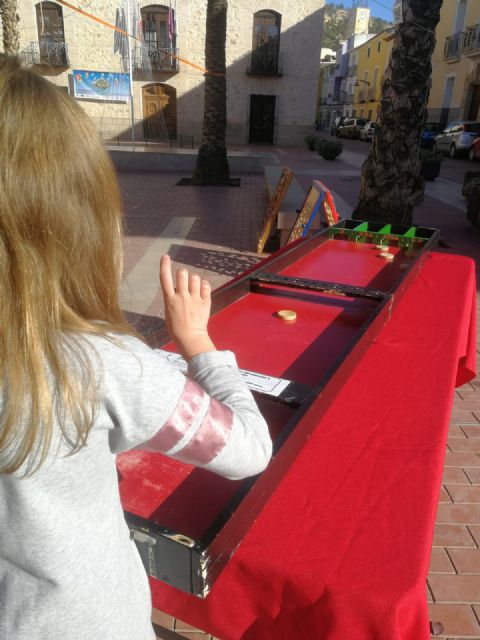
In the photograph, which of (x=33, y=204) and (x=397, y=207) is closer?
(x=33, y=204)

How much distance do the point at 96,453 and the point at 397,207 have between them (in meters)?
5.91

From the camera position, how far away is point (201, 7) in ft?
78.6

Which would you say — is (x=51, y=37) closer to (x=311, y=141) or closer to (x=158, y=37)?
(x=158, y=37)

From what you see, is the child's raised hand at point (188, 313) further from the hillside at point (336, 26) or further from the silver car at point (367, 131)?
the hillside at point (336, 26)

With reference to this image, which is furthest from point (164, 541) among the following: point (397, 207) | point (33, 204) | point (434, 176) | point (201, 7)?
point (201, 7)

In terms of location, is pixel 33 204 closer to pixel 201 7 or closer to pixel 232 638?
pixel 232 638

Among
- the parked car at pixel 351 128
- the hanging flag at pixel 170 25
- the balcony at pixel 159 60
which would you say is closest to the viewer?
the hanging flag at pixel 170 25

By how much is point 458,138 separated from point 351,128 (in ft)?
47.1

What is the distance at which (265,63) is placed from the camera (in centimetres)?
2572

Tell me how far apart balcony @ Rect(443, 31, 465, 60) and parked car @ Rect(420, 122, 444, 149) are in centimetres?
413

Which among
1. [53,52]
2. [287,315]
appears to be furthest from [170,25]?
[287,315]

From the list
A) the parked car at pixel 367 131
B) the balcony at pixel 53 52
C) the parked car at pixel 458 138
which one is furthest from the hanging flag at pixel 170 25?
the parked car at pixel 367 131

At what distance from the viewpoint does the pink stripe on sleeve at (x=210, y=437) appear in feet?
2.61

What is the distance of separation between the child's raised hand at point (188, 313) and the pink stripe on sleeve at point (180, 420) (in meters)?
0.23
